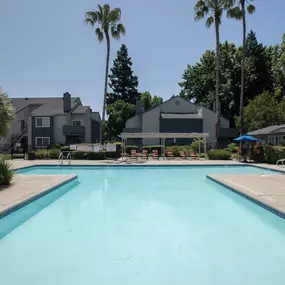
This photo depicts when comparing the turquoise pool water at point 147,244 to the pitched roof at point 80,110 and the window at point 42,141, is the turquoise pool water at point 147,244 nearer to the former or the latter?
the window at point 42,141

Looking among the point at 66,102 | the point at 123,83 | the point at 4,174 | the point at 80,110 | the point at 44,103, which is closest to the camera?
the point at 4,174

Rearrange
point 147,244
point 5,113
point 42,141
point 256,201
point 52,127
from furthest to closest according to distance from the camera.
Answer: point 52,127 < point 42,141 < point 5,113 < point 256,201 < point 147,244

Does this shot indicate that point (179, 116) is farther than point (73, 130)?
Yes

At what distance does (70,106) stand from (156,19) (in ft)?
66.6

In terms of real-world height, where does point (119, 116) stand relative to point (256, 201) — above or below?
above

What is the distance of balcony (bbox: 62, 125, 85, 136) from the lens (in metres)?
37.5

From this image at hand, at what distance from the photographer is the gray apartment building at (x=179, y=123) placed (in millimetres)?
39031

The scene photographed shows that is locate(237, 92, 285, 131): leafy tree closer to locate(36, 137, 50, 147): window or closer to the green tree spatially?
locate(36, 137, 50, 147): window

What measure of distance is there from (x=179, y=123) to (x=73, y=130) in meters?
13.0

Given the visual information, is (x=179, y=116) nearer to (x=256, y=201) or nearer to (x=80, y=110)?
(x=80, y=110)

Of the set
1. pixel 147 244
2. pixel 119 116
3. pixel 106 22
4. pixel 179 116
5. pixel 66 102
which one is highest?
pixel 106 22

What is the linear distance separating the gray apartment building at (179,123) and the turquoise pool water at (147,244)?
95.2 ft

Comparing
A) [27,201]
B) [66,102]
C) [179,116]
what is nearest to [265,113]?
[179,116]

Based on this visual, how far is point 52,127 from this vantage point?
3831 cm
